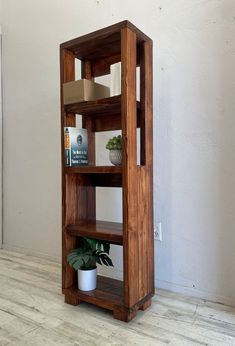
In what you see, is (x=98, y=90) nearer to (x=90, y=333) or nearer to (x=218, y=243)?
(x=218, y=243)

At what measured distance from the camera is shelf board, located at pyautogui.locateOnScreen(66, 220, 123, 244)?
1412mm

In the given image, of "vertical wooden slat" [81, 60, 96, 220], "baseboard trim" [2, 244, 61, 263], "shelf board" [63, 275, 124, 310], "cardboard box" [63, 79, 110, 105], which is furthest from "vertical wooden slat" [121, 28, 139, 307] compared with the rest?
"baseboard trim" [2, 244, 61, 263]

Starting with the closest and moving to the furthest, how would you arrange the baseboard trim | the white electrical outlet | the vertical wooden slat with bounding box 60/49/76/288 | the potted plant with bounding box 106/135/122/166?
the potted plant with bounding box 106/135/122/166
the vertical wooden slat with bounding box 60/49/76/288
the white electrical outlet
the baseboard trim

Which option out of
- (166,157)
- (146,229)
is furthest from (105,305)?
(166,157)

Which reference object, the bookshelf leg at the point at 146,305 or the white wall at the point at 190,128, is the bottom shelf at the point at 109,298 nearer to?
the bookshelf leg at the point at 146,305

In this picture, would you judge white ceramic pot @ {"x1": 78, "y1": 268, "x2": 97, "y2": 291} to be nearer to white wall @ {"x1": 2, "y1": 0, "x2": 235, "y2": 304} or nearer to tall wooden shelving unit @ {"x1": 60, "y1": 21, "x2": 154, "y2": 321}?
tall wooden shelving unit @ {"x1": 60, "y1": 21, "x2": 154, "y2": 321}

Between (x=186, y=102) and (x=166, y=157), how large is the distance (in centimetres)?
35

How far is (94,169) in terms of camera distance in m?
1.48

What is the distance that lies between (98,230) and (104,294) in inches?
14.0

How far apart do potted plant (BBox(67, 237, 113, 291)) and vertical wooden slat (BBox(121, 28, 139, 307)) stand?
244 mm

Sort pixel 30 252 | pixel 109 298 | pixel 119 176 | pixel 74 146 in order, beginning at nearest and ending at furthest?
pixel 109 298, pixel 74 146, pixel 119 176, pixel 30 252

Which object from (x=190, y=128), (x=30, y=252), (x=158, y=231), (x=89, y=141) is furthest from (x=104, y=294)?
(x=30, y=252)

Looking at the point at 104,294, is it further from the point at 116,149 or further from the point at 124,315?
the point at 116,149

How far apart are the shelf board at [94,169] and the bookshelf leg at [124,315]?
27.5 inches
